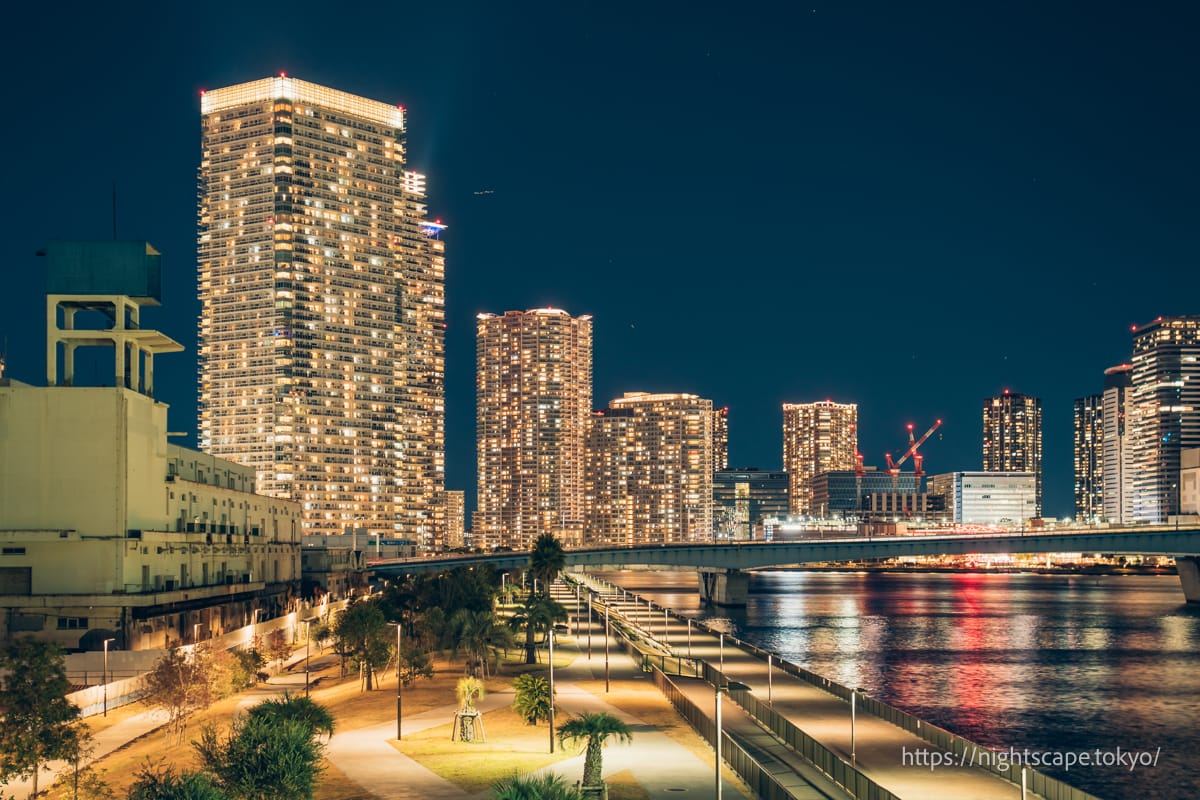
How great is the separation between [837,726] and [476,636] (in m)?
28.2

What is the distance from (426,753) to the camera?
62719 mm

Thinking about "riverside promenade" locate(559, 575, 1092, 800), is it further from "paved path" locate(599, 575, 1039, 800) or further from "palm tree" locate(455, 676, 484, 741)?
"palm tree" locate(455, 676, 484, 741)

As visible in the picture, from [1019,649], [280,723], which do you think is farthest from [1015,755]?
[1019,649]

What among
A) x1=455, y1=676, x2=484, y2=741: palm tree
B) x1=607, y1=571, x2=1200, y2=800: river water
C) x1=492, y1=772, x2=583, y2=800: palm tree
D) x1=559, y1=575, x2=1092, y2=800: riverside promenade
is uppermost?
Result: x1=492, y1=772, x2=583, y2=800: palm tree

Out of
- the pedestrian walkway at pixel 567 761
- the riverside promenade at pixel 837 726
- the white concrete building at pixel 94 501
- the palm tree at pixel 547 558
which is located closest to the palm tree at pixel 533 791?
the pedestrian walkway at pixel 567 761

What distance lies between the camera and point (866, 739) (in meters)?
67.1

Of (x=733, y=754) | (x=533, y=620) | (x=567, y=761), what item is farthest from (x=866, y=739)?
(x=533, y=620)

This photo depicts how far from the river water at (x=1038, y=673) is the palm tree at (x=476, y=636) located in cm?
2874

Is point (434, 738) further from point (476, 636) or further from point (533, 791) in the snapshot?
point (533, 791)

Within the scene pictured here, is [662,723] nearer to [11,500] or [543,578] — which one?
[11,500]

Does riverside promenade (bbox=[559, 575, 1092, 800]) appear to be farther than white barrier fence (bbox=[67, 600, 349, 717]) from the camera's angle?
No

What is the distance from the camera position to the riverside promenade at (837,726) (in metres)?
54.7

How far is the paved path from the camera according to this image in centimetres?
5497

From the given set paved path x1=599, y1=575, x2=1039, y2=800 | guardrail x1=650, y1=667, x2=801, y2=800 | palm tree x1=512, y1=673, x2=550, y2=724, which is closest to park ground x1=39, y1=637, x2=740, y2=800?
guardrail x1=650, y1=667, x2=801, y2=800
